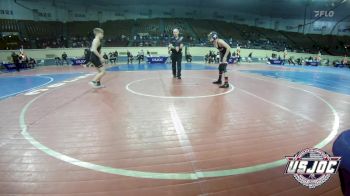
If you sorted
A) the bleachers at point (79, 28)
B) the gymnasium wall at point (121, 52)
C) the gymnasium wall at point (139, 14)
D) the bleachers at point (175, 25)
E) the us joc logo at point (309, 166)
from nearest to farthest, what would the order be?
1. the us joc logo at point (309, 166)
2. the gymnasium wall at point (121, 52)
3. the gymnasium wall at point (139, 14)
4. the bleachers at point (79, 28)
5. the bleachers at point (175, 25)

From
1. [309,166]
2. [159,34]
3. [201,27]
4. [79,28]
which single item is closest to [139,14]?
[159,34]

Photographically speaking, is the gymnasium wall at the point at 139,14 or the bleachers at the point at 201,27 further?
the bleachers at the point at 201,27

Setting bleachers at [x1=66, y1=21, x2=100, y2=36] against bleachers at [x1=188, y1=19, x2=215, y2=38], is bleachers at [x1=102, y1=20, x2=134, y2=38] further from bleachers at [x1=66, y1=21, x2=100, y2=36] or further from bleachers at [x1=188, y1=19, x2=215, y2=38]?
bleachers at [x1=188, y1=19, x2=215, y2=38]

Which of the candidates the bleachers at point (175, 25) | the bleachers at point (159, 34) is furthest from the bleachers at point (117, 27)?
the bleachers at point (175, 25)

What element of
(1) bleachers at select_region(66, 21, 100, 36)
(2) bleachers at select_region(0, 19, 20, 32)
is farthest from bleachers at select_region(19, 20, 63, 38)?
(1) bleachers at select_region(66, 21, 100, 36)

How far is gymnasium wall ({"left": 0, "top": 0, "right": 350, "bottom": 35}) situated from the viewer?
32.4m

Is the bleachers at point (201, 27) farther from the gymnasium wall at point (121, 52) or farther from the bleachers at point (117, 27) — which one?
the bleachers at point (117, 27)

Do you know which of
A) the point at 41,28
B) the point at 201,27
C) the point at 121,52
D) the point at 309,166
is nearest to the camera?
the point at 309,166

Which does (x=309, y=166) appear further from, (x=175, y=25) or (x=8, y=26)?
(x=175, y=25)

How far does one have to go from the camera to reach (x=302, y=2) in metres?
36.1

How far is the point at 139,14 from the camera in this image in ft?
137

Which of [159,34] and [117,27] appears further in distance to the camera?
[117,27]

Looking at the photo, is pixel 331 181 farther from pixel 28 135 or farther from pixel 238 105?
pixel 28 135

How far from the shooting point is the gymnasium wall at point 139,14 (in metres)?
32.4
